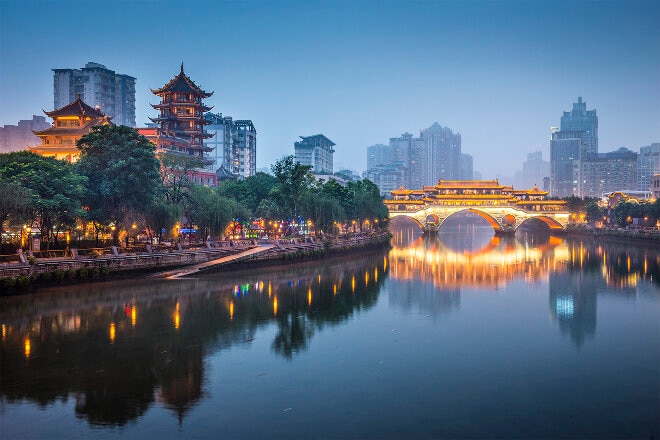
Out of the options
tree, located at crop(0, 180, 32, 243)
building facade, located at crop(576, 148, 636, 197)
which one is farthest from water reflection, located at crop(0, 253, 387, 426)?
building facade, located at crop(576, 148, 636, 197)

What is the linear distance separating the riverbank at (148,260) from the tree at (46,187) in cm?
196

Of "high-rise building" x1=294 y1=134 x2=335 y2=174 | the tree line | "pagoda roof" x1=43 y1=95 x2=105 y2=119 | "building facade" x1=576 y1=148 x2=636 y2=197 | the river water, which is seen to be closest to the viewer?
the river water

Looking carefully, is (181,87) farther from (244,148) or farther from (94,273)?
(244,148)

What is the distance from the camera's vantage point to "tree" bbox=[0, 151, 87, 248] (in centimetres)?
2612

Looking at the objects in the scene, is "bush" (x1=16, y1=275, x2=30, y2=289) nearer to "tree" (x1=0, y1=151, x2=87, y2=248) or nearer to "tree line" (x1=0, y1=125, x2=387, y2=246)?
"tree line" (x1=0, y1=125, x2=387, y2=246)

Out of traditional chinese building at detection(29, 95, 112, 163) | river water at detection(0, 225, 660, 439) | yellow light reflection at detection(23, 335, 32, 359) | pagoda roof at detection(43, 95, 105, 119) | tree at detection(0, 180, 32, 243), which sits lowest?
river water at detection(0, 225, 660, 439)

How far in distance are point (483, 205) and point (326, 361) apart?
210 ft

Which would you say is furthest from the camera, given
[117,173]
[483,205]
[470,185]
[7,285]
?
[470,185]

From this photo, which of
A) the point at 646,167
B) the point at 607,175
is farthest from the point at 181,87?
the point at 646,167

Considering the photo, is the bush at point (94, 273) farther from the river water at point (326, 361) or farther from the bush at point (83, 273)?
the river water at point (326, 361)

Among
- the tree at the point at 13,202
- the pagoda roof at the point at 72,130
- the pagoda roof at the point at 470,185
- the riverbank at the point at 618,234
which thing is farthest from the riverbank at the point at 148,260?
the pagoda roof at the point at 470,185

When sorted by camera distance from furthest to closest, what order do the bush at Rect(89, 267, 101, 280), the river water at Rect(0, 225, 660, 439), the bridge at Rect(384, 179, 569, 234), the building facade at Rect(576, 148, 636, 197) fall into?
1. the building facade at Rect(576, 148, 636, 197)
2. the bridge at Rect(384, 179, 569, 234)
3. the bush at Rect(89, 267, 101, 280)
4. the river water at Rect(0, 225, 660, 439)

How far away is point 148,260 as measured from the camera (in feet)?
98.1

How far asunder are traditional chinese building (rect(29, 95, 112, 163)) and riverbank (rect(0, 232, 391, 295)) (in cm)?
1478
